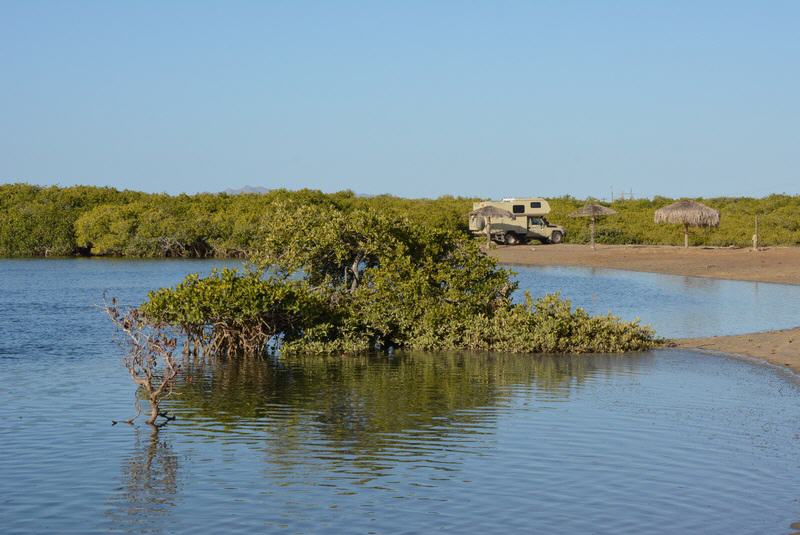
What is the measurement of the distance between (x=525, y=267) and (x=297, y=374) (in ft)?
122

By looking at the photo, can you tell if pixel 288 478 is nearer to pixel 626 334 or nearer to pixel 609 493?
pixel 609 493

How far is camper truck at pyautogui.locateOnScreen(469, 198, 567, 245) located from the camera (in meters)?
70.0

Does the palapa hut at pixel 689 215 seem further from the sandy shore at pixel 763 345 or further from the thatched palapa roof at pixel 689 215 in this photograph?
the sandy shore at pixel 763 345

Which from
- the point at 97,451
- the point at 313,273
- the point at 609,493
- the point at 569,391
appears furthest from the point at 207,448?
the point at 313,273

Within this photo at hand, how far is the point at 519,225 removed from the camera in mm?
70188

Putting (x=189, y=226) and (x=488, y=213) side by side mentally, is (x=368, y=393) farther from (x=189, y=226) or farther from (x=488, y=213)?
(x=189, y=226)

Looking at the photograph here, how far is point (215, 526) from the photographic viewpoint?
10859 millimetres

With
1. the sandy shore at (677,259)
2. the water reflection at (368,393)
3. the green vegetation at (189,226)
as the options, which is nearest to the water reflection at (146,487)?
the water reflection at (368,393)

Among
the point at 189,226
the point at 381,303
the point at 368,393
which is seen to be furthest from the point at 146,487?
the point at 189,226

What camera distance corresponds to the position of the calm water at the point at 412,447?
37.1ft

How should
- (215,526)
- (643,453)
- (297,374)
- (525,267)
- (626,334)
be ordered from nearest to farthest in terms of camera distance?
1. (215,526)
2. (643,453)
3. (297,374)
4. (626,334)
5. (525,267)

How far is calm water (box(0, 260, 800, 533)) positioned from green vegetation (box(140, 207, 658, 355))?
914mm

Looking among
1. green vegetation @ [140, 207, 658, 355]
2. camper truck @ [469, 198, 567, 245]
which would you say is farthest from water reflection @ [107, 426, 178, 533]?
camper truck @ [469, 198, 567, 245]

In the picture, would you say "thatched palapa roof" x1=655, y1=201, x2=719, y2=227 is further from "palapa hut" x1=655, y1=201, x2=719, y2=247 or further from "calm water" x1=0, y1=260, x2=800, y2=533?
"calm water" x1=0, y1=260, x2=800, y2=533
